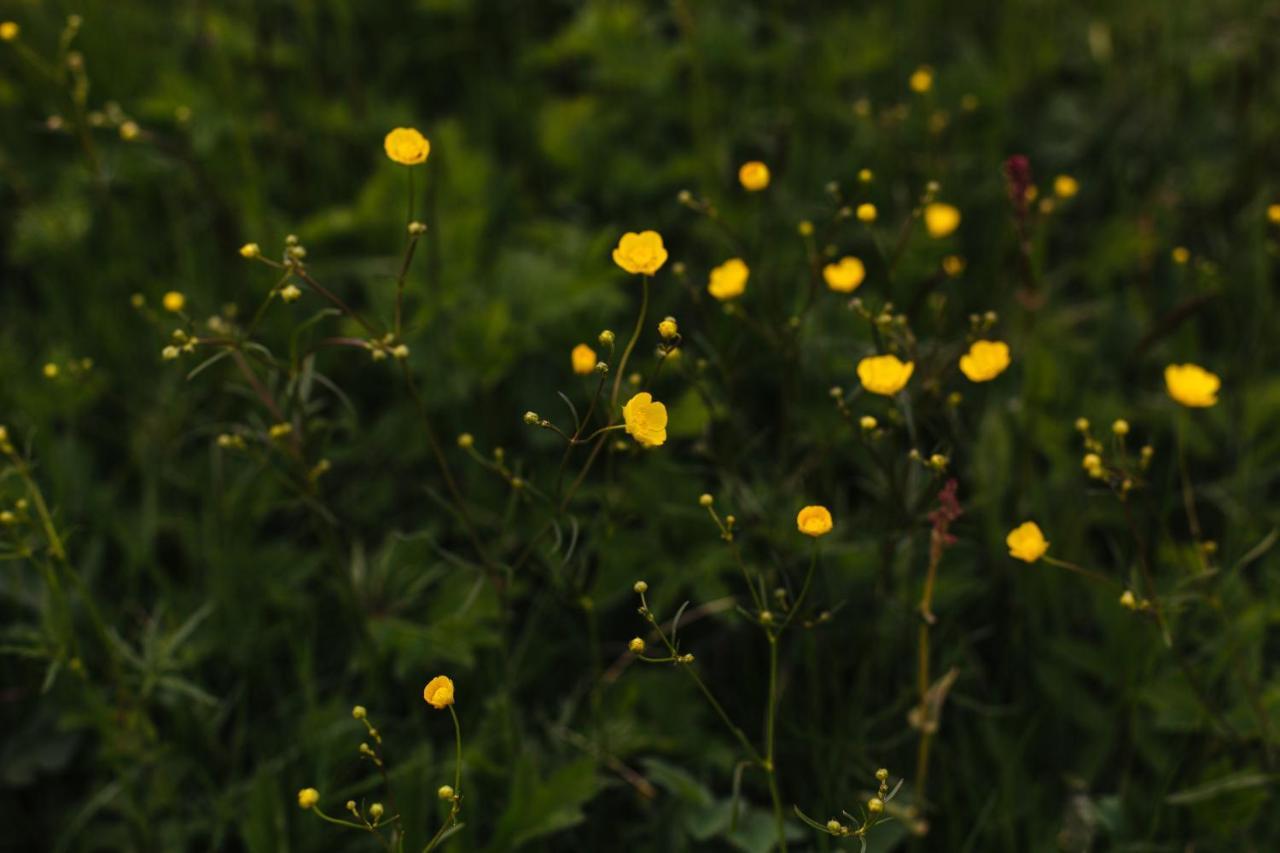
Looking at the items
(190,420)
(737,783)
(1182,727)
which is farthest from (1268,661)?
(190,420)

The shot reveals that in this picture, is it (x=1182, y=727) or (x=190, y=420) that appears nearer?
(x=1182, y=727)

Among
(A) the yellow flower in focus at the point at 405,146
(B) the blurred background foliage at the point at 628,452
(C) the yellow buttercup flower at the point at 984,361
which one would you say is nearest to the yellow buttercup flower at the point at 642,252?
(B) the blurred background foliage at the point at 628,452

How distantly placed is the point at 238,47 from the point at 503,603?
159cm

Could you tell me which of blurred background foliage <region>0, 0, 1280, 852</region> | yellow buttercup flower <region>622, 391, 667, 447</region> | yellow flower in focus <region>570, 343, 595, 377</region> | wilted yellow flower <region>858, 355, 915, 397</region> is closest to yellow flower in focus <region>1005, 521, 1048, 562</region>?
blurred background foliage <region>0, 0, 1280, 852</region>

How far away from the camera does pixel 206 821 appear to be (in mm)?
1721

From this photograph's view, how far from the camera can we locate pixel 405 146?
4.90 feet

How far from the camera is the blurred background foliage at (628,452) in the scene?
1713mm

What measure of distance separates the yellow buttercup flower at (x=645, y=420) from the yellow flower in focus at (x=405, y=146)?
434mm

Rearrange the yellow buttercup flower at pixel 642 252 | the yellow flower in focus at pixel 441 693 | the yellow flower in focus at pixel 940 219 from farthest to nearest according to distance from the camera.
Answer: the yellow flower in focus at pixel 940 219
the yellow buttercup flower at pixel 642 252
the yellow flower in focus at pixel 441 693

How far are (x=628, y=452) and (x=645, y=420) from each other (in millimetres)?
415

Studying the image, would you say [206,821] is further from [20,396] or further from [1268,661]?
[1268,661]

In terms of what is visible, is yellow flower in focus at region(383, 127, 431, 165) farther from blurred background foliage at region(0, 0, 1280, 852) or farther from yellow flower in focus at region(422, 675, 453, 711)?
yellow flower in focus at region(422, 675, 453, 711)

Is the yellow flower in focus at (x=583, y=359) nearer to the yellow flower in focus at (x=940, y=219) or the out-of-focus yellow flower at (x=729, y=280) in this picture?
the out-of-focus yellow flower at (x=729, y=280)

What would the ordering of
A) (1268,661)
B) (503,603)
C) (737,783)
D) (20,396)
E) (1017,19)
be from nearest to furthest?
(737,783) → (503,603) → (1268,661) → (20,396) → (1017,19)
